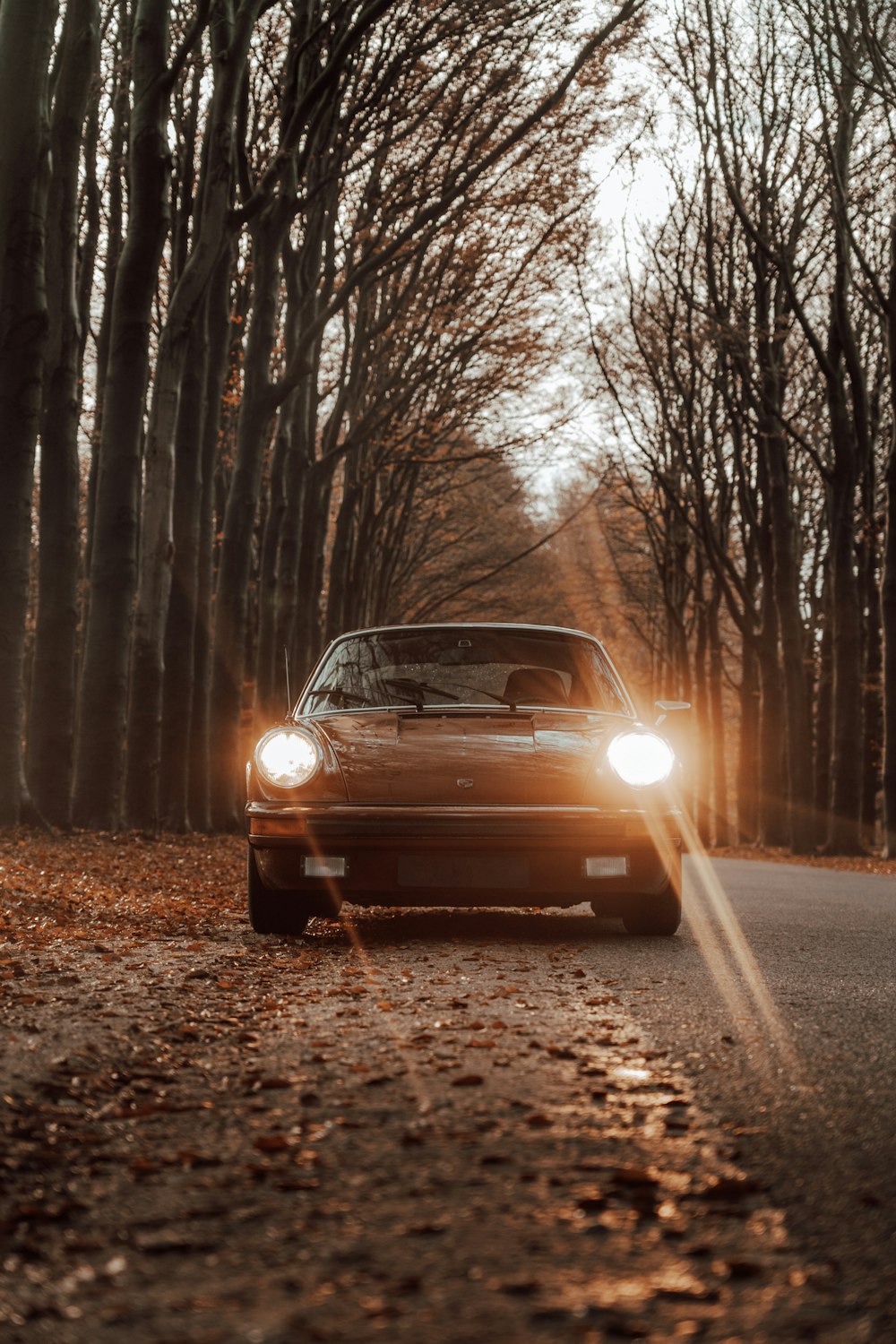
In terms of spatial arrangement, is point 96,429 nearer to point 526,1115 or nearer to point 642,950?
point 642,950

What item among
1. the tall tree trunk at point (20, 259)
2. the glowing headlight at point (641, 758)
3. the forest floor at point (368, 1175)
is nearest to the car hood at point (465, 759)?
the glowing headlight at point (641, 758)

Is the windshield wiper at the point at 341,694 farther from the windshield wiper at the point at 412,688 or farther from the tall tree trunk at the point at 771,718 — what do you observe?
the tall tree trunk at the point at 771,718

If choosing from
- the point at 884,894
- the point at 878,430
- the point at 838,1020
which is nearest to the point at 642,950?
the point at 838,1020

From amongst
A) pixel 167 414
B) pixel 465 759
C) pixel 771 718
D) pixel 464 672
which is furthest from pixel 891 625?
pixel 465 759

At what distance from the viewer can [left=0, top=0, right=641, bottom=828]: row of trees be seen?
42.2ft

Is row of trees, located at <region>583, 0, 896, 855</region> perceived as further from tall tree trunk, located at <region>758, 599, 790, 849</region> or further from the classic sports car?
the classic sports car

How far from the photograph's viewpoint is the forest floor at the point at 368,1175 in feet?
7.23

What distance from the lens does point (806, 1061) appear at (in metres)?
3.99

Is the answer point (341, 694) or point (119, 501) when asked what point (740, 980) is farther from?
point (119, 501)

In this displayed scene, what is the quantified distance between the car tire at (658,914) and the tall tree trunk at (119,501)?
7792mm

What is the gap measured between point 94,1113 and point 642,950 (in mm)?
3579

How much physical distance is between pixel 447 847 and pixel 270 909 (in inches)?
37.6

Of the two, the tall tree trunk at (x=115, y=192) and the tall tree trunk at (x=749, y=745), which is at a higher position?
the tall tree trunk at (x=115, y=192)

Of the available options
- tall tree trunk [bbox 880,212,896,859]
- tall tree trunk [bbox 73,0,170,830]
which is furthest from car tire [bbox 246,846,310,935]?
tall tree trunk [bbox 880,212,896,859]
